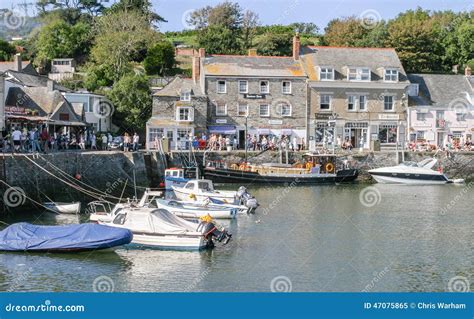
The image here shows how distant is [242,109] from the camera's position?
74062 mm

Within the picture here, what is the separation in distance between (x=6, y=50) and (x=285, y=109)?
4062 cm

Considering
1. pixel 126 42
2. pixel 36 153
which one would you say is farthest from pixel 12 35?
pixel 36 153

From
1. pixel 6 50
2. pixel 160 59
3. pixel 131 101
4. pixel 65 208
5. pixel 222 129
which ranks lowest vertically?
pixel 65 208

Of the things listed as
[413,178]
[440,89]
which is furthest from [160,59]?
[413,178]

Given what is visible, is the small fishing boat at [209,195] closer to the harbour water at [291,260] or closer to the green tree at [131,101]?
the harbour water at [291,260]

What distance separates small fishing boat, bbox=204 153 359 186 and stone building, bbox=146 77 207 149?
6718 mm

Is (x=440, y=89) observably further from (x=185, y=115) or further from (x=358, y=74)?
(x=185, y=115)

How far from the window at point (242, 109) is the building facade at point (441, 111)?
1615 centimetres

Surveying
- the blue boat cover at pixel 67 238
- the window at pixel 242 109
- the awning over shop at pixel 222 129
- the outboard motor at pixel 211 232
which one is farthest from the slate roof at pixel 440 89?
the blue boat cover at pixel 67 238

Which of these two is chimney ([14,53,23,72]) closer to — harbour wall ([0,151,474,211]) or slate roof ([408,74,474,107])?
harbour wall ([0,151,474,211])

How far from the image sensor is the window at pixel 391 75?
250 feet

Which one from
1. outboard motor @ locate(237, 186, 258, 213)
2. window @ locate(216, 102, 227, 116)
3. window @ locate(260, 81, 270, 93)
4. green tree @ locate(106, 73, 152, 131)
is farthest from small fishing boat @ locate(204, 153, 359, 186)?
outboard motor @ locate(237, 186, 258, 213)

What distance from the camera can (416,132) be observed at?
249 ft

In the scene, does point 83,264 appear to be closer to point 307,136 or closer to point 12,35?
point 307,136
